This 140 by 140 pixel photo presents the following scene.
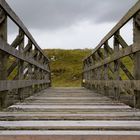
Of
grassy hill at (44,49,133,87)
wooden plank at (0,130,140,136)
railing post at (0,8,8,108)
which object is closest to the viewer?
wooden plank at (0,130,140,136)

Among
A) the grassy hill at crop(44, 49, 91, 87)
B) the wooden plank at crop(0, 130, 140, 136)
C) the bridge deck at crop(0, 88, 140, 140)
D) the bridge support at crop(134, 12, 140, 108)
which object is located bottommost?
the wooden plank at crop(0, 130, 140, 136)

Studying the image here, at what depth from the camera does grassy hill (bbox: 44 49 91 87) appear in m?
32.1

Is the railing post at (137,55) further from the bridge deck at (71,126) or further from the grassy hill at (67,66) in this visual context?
the grassy hill at (67,66)

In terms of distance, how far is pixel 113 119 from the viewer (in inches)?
160

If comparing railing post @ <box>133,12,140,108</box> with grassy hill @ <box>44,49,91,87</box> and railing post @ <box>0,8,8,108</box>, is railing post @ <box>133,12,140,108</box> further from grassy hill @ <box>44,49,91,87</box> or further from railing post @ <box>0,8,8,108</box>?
grassy hill @ <box>44,49,91,87</box>

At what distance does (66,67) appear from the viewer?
3522 cm

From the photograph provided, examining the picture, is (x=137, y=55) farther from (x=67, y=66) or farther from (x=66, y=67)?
(x=67, y=66)

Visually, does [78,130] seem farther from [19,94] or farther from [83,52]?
[83,52]

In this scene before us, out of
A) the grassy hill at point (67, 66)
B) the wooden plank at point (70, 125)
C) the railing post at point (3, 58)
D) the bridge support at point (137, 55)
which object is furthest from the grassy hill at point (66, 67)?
→ the wooden plank at point (70, 125)

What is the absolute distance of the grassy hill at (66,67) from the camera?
105 ft

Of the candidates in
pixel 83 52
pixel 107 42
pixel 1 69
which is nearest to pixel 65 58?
pixel 83 52

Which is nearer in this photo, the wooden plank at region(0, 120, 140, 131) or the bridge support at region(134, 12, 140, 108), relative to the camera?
the wooden plank at region(0, 120, 140, 131)

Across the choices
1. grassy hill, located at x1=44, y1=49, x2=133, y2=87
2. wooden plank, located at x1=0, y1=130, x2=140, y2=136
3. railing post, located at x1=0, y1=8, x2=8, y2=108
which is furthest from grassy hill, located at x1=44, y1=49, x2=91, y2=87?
wooden plank, located at x1=0, y1=130, x2=140, y2=136
